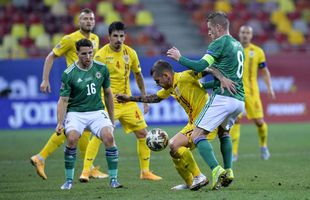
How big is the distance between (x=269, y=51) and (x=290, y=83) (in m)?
2.72

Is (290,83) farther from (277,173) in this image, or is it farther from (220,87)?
(220,87)

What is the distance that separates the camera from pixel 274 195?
30.4 ft

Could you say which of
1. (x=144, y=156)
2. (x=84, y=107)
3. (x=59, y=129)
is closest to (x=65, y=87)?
(x=84, y=107)

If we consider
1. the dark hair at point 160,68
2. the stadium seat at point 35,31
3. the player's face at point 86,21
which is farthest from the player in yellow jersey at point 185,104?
the stadium seat at point 35,31

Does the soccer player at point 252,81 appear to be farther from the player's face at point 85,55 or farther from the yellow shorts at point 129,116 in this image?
the player's face at point 85,55

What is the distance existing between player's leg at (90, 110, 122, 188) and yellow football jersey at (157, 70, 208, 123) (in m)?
0.98

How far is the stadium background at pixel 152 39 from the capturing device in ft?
71.3

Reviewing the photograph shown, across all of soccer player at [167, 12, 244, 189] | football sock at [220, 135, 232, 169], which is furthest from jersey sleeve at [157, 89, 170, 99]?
football sock at [220, 135, 232, 169]

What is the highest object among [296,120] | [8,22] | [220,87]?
[8,22]

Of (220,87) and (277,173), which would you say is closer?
(220,87)

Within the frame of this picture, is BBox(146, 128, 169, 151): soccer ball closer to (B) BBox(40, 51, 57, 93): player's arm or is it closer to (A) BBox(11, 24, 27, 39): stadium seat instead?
(B) BBox(40, 51, 57, 93): player's arm

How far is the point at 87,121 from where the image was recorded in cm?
1055

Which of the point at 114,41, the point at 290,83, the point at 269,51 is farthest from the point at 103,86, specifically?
the point at 269,51

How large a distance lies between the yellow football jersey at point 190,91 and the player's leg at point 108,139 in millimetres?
977
